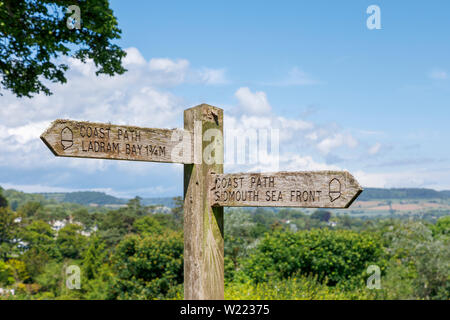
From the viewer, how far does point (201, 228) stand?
2822 mm

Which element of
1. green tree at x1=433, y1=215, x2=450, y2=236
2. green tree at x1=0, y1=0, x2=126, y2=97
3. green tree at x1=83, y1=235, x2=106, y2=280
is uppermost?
green tree at x1=0, y1=0, x2=126, y2=97

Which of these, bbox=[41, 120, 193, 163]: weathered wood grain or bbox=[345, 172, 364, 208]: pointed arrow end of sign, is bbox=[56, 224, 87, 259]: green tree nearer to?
bbox=[41, 120, 193, 163]: weathered wood grain

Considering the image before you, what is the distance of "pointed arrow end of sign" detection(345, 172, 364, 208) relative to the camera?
7.05ft

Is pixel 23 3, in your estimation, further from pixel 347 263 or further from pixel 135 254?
pixel 347 263

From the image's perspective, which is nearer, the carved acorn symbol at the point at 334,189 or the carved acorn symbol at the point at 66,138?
the carved acorn symbol at the point at 334,189

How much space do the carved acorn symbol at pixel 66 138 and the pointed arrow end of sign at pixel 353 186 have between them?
1687 mm

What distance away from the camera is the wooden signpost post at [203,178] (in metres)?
2.33

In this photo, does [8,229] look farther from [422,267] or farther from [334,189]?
[334,189]

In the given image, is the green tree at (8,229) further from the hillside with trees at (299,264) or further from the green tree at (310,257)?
the green tree at (310,257)

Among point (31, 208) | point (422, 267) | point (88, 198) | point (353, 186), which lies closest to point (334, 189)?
point (353, 186)

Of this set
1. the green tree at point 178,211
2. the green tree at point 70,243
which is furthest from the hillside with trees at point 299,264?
the green tree at point 70,243

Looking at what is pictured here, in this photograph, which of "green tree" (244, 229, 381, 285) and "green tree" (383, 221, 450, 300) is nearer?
"green tree" (244, 229, 381, 285)

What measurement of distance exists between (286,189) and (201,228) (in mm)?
748

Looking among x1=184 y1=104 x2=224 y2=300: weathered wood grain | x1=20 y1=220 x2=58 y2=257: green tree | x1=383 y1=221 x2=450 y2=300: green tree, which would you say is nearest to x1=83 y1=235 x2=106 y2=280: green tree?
x1=20 y1=220 x2=58 y2=257: green tree
